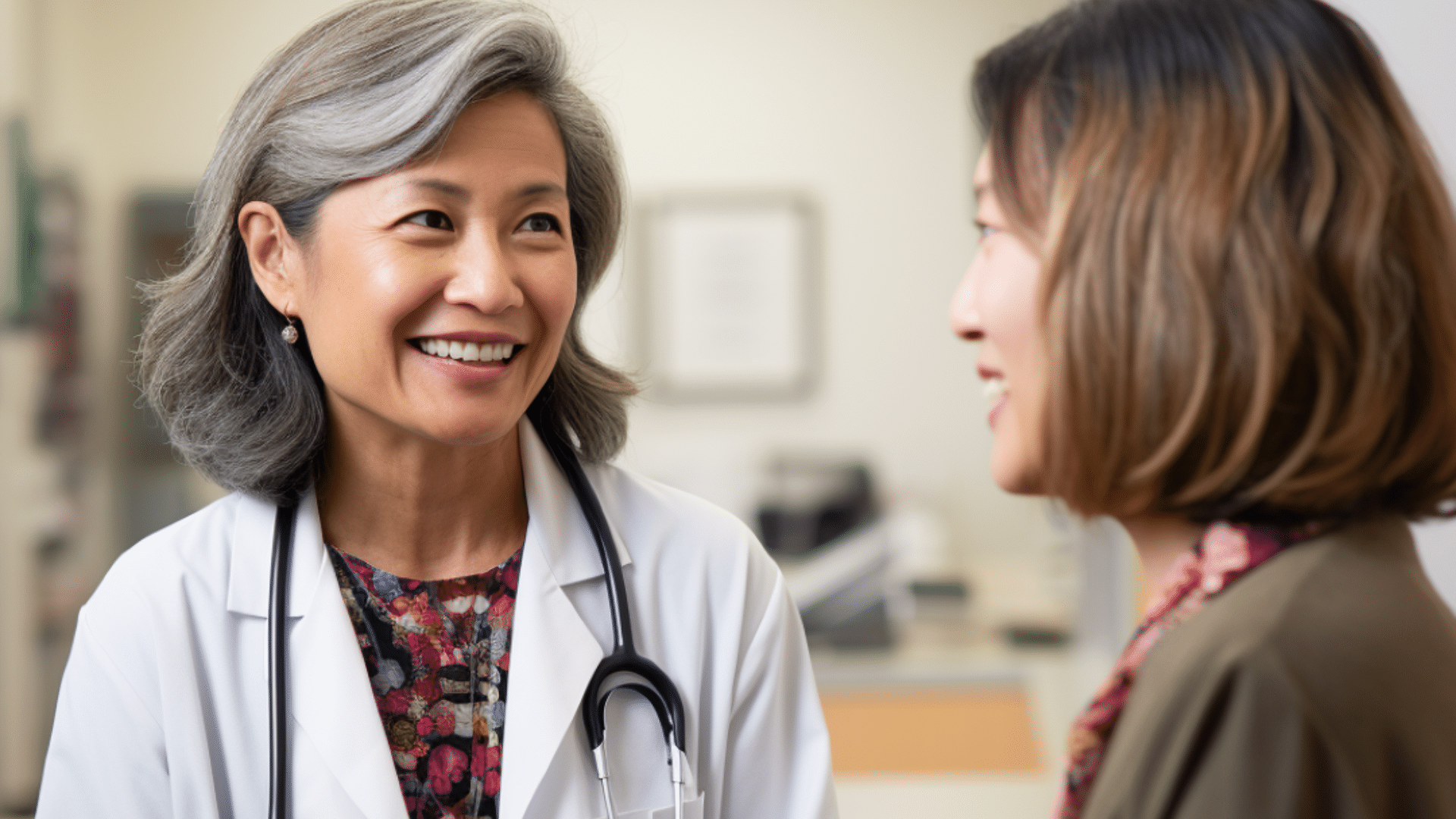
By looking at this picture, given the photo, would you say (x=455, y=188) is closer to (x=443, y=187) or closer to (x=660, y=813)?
(x=443, y=187)

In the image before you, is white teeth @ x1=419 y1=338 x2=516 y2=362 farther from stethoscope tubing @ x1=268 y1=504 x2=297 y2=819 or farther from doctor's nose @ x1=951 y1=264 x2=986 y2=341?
doctor's nose @ x1=951 y1=264 x2=986 y2=341

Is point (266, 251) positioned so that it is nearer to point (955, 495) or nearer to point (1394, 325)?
point (1394, 325)

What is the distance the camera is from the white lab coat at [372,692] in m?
1.02

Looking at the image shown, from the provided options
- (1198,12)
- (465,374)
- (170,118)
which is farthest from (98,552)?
(1198,12)

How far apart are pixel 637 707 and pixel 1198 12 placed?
31.3 inches

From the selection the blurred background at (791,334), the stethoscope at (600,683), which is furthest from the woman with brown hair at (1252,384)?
the blurred background at (791,334)

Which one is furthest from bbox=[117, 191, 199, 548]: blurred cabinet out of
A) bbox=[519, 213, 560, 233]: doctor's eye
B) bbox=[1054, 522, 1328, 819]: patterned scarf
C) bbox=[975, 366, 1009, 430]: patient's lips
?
bbox=[1054, 522, 1328, 819]: patterned scarf

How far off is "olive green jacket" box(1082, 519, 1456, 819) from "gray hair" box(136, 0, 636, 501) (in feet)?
2.49

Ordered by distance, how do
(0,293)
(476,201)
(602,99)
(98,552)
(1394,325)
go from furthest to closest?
(98,552)
(0,293)
(602,99)
(476,201)
(1394,325)

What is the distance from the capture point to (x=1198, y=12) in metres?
0.69

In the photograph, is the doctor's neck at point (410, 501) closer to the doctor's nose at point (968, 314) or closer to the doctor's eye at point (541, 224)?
the doctor's eye at point (541, 224)

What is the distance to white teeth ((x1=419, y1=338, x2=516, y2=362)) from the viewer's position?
1038 millimetres

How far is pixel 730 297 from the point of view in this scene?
112 inches

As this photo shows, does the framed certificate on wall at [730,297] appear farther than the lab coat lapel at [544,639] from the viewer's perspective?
Yes
